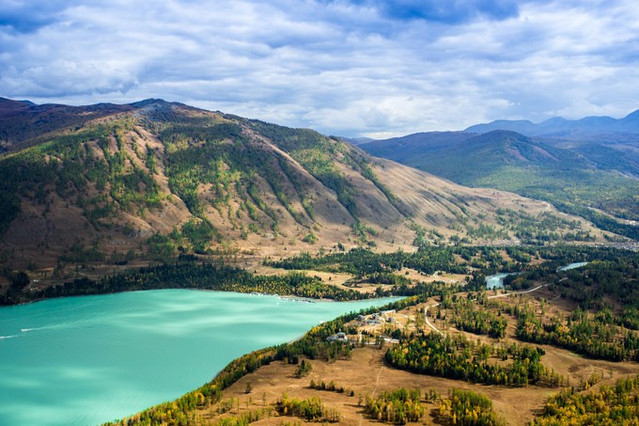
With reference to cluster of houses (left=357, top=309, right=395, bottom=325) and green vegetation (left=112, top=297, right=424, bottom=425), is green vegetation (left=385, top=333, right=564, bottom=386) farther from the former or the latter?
cluster of houses (left=357, top=309, right=395, bottom=325)

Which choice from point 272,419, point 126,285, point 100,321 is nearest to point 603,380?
point 272,419

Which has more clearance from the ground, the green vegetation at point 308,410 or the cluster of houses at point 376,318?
the cluster of houses at point 376,318

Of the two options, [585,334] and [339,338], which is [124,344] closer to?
[339,338]

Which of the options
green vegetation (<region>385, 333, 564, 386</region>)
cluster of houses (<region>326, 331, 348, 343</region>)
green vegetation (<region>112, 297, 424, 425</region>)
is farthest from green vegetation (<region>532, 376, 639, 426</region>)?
cluster of houses (<region>326, 331, 348, 343</region>)

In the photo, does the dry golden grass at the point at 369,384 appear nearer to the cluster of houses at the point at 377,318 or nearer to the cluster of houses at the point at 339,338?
the cluster of houses at the point at 339,338

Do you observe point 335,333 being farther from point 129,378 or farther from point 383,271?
point 383,271

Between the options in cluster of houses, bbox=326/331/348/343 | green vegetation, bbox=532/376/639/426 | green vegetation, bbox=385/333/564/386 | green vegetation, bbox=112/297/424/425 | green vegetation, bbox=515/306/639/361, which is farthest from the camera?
cluster of houses, bbox=326/331/348/343

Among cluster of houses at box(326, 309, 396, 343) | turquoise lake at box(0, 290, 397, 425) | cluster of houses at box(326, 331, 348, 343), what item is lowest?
turquoise lake at box(0, 290, 397, 425)

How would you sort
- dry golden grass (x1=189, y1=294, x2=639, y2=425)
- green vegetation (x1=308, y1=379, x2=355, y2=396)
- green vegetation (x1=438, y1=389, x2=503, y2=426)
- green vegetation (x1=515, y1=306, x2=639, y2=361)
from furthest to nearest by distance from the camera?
1. green vegetation (x1=515, y1=306, x2=639, y2=361)
2. green vegetation (x1=308, y1=379, x2=355, y2=396)
3. dry golden grass (x1=189, y1=294, x2=639, y2=425)
4. green vegetation (x1=438, y1=389, x2=503, y2=426)

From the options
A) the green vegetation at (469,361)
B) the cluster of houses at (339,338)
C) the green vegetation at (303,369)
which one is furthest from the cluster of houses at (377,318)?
the green vegetation at (303,369)
